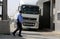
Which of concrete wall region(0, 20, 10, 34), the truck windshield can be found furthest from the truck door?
concrete wall region(0, 20, 10, 34)

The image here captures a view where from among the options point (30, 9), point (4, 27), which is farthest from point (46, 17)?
point (4, 27)

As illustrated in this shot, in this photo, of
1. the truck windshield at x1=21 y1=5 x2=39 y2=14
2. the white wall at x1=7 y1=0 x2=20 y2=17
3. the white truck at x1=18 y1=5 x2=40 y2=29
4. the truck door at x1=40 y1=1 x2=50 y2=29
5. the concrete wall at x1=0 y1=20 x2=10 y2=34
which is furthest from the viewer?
the white wall at x1=7 y1=0 x2=20 y2=17

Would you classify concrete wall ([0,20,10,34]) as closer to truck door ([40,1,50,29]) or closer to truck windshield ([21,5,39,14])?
truck windshield ([21,5,39,14])

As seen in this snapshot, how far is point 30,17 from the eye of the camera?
2353 cm

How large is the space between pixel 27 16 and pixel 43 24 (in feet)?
19.2

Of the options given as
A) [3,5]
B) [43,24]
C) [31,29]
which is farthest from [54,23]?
[3,5]

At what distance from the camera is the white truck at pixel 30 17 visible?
76.9 ft

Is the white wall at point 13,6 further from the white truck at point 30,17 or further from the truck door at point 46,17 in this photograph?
the white truck at point 30,17

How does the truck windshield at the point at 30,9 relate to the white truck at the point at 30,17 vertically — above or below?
above

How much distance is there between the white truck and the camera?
23453 millimetres

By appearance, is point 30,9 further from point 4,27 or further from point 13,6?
point 13,6

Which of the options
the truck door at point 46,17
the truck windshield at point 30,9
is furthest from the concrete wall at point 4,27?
the truck door at point 46,17

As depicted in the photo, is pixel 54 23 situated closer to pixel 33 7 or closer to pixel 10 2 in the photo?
pixel 33 7

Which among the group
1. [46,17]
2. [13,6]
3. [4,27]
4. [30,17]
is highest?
[13,6]
